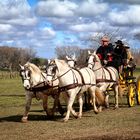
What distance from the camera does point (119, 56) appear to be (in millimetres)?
17984

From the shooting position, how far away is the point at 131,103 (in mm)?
17594

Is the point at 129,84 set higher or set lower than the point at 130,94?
higher

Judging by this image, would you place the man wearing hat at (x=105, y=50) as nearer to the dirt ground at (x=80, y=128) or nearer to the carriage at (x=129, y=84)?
the carriage at (x=129, y=84)

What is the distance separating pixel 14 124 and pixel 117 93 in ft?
18.8

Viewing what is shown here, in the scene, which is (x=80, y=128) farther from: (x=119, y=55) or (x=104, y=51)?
(x=119, y=55)

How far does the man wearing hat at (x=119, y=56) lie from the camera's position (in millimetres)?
18062

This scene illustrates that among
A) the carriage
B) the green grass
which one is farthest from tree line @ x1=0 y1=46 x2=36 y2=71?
the carriage

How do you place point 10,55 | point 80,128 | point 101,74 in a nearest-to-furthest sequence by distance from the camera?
point 80,128 → point 101,74 → point 10,55

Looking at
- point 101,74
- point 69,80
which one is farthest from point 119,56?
point 69,80

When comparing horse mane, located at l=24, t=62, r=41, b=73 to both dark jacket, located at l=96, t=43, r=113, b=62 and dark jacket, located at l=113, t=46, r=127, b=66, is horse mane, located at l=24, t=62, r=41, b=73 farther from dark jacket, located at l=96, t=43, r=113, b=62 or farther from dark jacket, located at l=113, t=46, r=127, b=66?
dark jacket, located at l=113, t=46, r=127, b=66

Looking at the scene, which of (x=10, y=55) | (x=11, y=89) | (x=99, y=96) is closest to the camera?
(x=99, y=96)

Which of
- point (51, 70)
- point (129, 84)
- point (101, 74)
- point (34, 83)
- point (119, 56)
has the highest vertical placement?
point (119, 56)

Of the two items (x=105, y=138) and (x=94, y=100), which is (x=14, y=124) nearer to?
(x=94, y=100)

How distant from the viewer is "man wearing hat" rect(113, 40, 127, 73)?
18.1m
